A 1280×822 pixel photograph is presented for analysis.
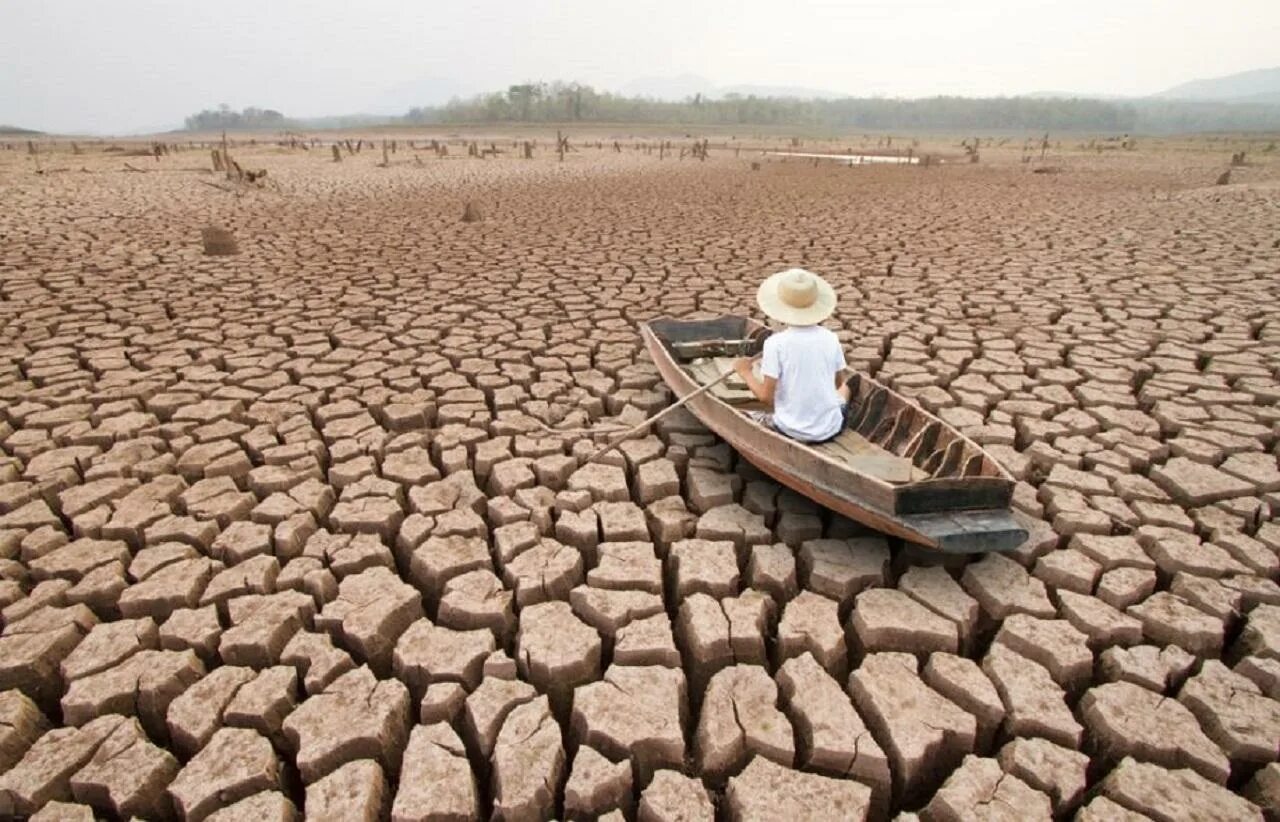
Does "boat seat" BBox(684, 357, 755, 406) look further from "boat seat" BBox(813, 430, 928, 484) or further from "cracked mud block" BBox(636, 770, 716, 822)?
"cracked mud block" BBox(636, 770, 716, 822)

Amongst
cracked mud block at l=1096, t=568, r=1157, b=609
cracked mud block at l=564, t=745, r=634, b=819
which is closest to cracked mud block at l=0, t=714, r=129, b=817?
cracked mud block at l=564, t=745, r=634, b=819

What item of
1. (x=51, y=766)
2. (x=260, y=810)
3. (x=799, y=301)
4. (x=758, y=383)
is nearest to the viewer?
(x=260, y=810)

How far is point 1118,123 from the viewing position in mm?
96188

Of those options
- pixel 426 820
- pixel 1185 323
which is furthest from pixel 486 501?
pixel 1185 323

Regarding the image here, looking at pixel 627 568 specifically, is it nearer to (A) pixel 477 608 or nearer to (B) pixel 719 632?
(B) pixel 719 632

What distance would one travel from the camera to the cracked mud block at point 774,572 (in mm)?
2617

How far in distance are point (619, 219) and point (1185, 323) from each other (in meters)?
7.50

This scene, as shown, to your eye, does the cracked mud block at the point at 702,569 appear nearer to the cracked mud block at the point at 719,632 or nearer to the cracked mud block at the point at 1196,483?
the cracked mud block at the point at 719,632

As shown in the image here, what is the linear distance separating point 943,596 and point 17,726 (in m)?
3.05

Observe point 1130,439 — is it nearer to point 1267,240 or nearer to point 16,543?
point 16,543

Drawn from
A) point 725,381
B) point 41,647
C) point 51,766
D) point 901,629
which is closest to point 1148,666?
point 901,629

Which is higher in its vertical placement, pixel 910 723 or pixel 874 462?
pixel 874 462

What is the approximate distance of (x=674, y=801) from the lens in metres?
1.81

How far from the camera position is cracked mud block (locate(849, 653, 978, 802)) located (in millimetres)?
1933
